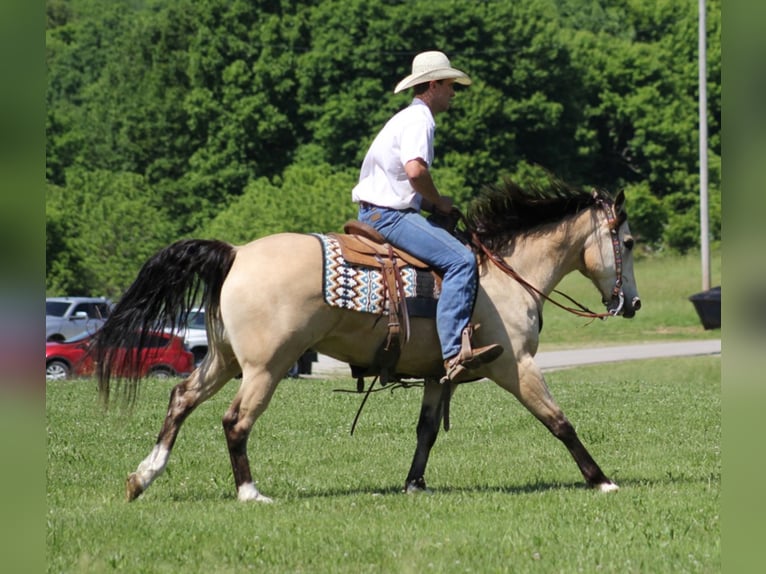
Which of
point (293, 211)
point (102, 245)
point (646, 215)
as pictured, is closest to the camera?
point (293, 211)

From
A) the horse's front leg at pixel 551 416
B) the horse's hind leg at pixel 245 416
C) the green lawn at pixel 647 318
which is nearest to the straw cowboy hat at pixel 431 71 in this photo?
the horse's front leg at pixel 551 416

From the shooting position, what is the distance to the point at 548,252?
33.0 ft

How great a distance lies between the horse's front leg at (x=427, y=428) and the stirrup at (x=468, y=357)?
2.46 ft

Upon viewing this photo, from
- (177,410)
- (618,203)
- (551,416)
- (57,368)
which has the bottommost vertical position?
(57,368)

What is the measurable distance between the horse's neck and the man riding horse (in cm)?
89

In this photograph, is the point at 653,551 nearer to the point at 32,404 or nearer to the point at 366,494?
the point at 366,494

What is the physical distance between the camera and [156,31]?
78938 millimetres

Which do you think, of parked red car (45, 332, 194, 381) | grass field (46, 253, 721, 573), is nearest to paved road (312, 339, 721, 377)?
parked red car (45, 332, 194, 381)

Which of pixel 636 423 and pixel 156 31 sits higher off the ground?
pixel 156 31

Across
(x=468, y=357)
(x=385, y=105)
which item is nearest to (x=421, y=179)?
(x=468, y=357)

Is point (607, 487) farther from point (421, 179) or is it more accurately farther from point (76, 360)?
point (76, 360)

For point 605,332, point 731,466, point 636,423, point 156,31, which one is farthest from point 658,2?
point 731,466

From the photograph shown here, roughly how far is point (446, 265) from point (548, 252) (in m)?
1.31

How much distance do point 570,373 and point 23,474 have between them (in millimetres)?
25186
